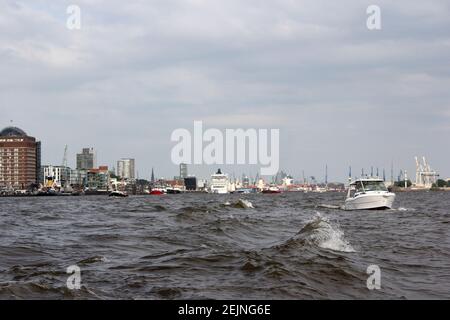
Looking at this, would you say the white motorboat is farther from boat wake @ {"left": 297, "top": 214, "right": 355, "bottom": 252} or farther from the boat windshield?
boat wake @ {"left": 297, "top": 214, "right": 355, "bottom": 252}

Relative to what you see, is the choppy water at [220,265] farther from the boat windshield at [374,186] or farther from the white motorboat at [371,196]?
the boat windshield at [374,186]

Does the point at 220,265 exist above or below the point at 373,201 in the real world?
above

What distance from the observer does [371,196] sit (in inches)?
2176

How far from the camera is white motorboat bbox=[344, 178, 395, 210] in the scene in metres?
55.5

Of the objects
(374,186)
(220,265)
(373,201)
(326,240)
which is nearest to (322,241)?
(326,240)

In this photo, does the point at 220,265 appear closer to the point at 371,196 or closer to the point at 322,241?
the point at 322,241

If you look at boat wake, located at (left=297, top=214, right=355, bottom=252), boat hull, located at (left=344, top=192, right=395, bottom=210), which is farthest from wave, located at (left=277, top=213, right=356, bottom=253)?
boat hull, located at (left=344, top=192, right=395, bottom=210)

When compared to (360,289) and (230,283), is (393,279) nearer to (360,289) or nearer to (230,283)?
(360,289)

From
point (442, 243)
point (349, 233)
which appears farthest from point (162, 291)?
point (349, 233)

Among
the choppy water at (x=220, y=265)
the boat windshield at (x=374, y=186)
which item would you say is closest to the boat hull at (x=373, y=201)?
the boat windshield at (x=374, y=186)

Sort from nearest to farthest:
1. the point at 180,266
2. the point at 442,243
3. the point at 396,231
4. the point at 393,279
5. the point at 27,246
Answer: the point at 393,279 → the point at 180,266 → the point at 27,246 → the point at 442,243 → the point at 396,231
